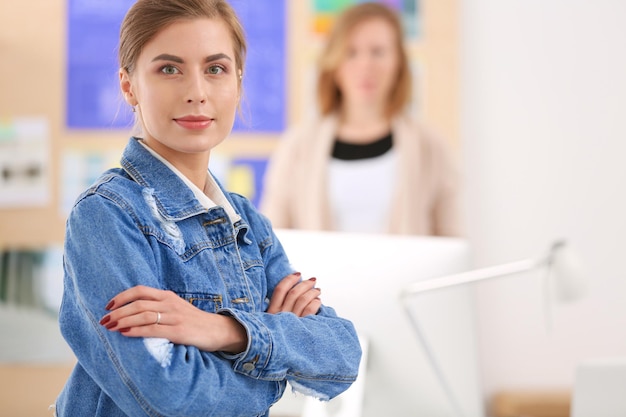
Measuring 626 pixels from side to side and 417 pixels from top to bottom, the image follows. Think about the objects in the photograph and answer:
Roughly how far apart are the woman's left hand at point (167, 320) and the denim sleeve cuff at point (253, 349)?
0.01m

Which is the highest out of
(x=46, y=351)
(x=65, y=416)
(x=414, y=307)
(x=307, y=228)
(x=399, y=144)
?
(x=399, y=144)

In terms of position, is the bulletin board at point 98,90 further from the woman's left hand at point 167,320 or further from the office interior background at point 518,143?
the woman's left hand at point 167,320

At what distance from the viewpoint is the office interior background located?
11.4 feet

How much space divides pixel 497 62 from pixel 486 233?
2.39ft

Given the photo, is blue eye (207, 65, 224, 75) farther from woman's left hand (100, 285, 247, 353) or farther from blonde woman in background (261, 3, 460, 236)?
blonde woman in background (261, 3, 460, 236)

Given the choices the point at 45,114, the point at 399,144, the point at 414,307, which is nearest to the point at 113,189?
the point at 414,307

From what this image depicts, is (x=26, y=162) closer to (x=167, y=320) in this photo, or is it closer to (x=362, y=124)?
(x=362, y=124)

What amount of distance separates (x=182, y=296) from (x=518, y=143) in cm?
292

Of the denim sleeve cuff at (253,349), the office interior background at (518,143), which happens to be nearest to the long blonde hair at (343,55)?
the office interior background at (518,143)

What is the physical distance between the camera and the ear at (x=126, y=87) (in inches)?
35.3

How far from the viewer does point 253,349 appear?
2.73ft

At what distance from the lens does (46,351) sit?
3344mm

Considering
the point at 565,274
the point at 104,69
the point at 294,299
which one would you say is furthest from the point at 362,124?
the point at 294,299

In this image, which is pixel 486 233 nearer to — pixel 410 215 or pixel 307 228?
pixel 410 215
